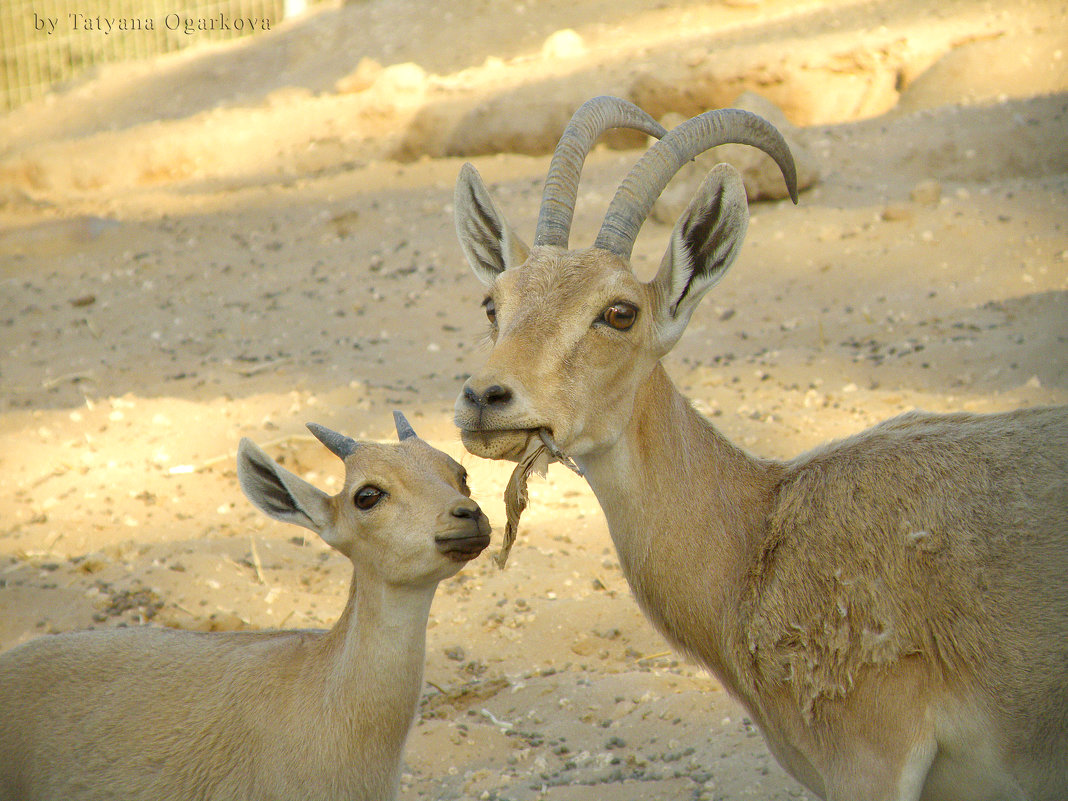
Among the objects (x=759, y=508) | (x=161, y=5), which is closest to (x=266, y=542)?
(x=759, y=508)

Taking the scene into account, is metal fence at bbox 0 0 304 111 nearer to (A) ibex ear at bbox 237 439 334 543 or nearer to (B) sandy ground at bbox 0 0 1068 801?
(B) sandy ground at bbox 0 0 1068 801

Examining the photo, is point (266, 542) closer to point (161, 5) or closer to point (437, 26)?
point (437, 26)

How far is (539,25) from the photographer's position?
23797 millimetres

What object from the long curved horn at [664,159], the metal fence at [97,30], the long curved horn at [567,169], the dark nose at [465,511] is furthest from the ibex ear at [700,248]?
the metal fence at [97,30]

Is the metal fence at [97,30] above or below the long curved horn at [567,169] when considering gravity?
above

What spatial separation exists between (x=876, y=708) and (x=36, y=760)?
3548mm

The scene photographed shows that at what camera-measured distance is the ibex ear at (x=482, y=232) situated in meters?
4.91

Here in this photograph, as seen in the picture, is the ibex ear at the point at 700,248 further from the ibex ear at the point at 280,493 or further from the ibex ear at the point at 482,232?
the ibex ear at the point at 280,493

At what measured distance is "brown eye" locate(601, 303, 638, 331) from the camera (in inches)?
163

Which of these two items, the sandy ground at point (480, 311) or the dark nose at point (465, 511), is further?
the sandy ground at point (480, 311)

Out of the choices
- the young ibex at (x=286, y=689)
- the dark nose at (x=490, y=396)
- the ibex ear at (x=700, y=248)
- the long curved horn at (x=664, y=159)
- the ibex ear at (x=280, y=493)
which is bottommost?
the young ibex at (x=286, y=689)

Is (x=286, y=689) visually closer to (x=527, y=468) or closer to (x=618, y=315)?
(x=527, y=468)

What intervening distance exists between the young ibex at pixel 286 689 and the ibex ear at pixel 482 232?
3.11ft

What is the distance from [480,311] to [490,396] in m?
8.88
